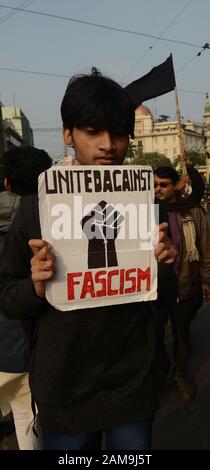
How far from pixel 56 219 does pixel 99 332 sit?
1.22ft

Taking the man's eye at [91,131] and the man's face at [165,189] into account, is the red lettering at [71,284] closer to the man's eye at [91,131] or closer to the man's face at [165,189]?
the man's eye at [91,131]

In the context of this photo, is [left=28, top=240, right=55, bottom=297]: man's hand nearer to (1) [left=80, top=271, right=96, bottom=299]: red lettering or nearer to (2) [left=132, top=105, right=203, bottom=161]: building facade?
(1) [left=80, top=271, right=96, bottom=299]: red lettering

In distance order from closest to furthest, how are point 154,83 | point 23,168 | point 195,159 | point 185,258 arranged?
point 23,168, point 185,258, point 154,83, point 195,159

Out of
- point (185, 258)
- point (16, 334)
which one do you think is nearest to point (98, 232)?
point (16, 334)

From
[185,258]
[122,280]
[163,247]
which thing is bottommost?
[185,258]

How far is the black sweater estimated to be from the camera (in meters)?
1.46

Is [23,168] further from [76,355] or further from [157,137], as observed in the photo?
[157,137]

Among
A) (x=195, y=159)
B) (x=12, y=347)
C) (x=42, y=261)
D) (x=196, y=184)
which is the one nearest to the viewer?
(x=42, y=261)

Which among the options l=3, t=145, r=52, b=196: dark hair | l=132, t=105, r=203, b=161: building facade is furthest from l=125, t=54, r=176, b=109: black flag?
l=132, t=105, r=203, b=161: building facade

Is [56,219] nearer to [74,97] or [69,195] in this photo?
[69,195]

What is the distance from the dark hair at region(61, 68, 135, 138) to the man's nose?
0.06ft

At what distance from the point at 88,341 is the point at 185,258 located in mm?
2337

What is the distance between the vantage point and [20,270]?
1.54 metres

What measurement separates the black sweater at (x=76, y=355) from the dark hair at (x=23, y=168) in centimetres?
99
